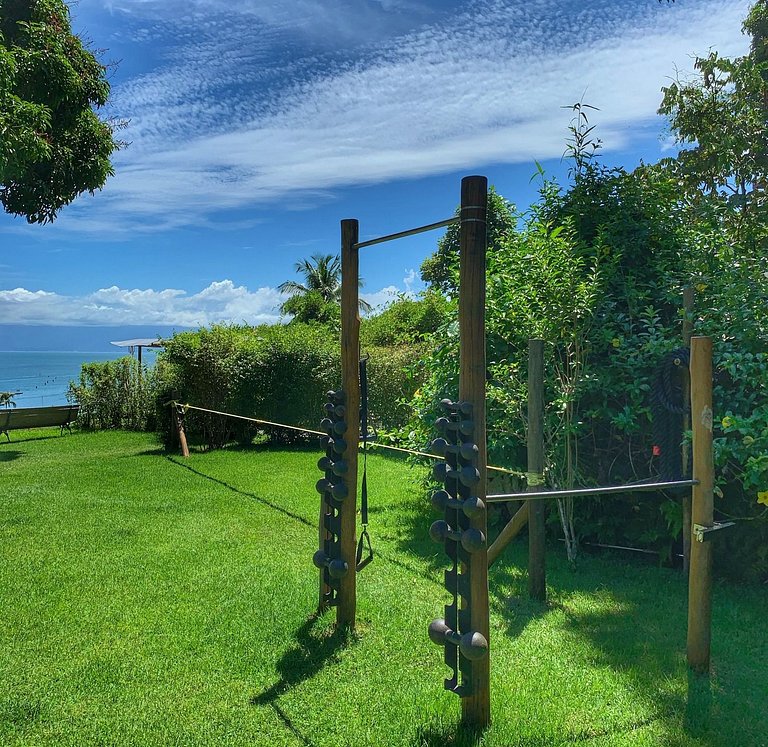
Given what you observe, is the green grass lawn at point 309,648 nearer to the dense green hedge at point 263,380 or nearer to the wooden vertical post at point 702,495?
the wooden vertical post at point 702,495

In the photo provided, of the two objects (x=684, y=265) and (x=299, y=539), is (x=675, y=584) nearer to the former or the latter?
(x=684, y=265)

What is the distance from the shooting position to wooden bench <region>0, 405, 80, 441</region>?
45.8ft

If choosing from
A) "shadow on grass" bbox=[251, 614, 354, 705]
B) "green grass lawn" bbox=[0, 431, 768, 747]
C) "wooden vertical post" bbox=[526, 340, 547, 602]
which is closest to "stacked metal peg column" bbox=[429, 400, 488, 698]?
"green grass lawn" bbox=[0, 431, 768, 747]

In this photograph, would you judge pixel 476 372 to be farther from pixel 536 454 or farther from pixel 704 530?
pixel 536 454

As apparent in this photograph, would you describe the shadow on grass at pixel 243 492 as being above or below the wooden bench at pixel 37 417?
below

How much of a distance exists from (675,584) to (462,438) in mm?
2978

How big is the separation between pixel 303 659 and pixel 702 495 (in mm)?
2225

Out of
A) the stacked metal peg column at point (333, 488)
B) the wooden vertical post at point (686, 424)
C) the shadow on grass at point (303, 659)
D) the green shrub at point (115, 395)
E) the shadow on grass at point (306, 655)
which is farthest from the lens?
the green shrub at point (115, 395)

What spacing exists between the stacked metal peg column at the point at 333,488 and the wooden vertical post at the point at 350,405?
3 cm

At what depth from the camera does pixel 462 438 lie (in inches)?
103

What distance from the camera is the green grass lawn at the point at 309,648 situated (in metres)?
2.73

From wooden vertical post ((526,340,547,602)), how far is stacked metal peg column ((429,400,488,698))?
1.63m

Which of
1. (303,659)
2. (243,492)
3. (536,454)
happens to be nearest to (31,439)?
(243,492)

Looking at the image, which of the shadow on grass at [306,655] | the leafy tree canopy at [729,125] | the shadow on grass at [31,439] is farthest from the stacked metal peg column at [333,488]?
the shadow on grass at [31,439]
